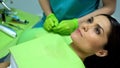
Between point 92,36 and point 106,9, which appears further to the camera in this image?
point 106,9

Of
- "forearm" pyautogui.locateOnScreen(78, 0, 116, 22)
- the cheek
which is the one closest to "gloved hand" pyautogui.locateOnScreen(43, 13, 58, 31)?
"forearm" pyautogui.locateOnScreen(78, 0, 116, 22)

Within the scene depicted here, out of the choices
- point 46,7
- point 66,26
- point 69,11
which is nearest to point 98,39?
point 66,26

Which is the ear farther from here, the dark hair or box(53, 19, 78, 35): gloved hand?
box(53, 19, 78, 35): gloved hand

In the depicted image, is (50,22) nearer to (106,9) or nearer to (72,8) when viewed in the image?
(72,8)

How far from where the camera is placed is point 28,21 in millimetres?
2059

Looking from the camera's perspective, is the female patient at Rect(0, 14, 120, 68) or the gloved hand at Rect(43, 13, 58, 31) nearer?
the female patient at Rect(0, 14, 120, 68)

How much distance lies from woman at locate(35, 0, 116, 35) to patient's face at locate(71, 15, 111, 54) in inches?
7.7

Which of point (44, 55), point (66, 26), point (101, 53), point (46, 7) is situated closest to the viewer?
point (44, 55)

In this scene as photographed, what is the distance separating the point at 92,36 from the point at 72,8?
1.16ft

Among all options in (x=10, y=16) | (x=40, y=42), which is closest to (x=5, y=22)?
(x=10, y=16)

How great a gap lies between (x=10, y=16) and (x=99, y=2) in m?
0.90

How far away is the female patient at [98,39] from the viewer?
1.32m

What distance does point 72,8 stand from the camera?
1598mm

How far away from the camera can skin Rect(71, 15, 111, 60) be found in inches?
52.2
